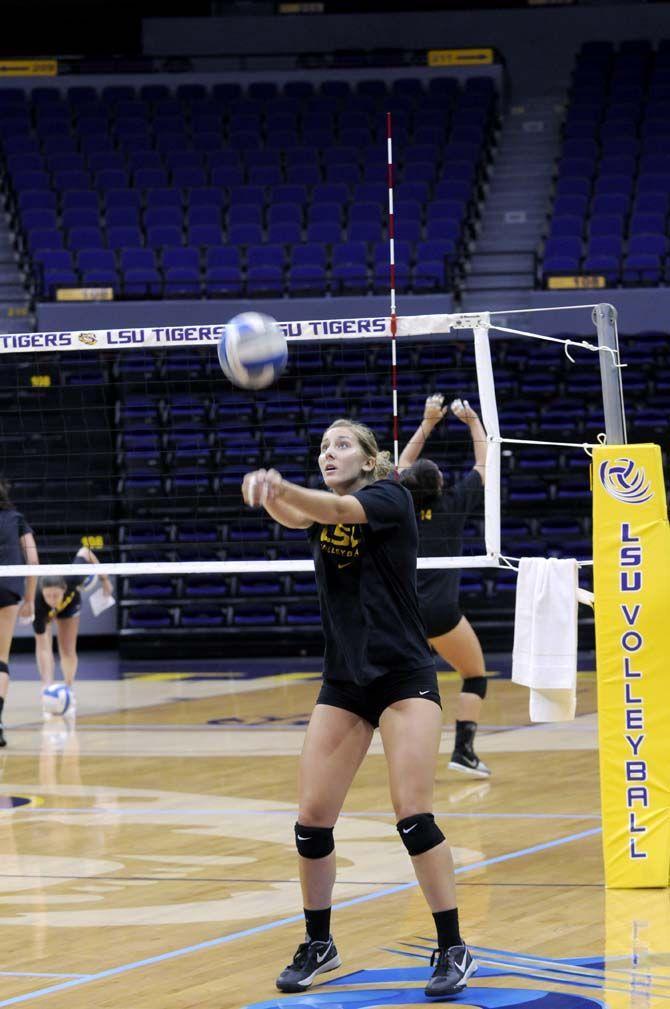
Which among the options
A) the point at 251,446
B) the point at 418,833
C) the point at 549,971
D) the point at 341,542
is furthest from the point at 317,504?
the point at 251,446

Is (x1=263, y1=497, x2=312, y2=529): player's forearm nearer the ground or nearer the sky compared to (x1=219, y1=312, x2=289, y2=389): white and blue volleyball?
nearer the ground

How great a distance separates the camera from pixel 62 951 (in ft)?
17.9

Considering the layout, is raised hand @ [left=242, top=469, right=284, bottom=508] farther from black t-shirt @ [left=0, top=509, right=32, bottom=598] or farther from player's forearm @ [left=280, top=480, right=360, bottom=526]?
black t-shirt @ [left=0, top=509, right=32, bottom=598]

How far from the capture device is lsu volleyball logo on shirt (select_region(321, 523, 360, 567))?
4.96 metres

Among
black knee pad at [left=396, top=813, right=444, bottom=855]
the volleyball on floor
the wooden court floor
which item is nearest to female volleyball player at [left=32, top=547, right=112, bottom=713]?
the volleyball on floor

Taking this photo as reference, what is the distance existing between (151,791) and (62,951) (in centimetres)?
370

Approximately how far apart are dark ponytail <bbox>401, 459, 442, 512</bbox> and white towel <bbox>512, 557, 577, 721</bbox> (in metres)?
2.23

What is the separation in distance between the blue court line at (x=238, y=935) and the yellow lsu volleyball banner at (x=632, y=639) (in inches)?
29.1

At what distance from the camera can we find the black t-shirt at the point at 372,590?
4.96 metres

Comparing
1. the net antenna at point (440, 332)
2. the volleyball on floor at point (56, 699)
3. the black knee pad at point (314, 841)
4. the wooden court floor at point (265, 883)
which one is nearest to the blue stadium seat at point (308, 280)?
the volleyball on floor at point (56, 699)

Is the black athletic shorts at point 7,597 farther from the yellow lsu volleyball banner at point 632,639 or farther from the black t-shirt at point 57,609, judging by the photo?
the yellow lsu volleyball banner at point 632,639

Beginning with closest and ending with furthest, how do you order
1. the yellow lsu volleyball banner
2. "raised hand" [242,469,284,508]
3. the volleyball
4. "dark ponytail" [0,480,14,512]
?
"raised hand" [242,469,284,508], the yellow lsu volleyball banner, "dark ponytail" [0,480,14,512], the volleyball

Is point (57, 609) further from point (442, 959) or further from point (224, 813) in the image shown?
point (442, 959)

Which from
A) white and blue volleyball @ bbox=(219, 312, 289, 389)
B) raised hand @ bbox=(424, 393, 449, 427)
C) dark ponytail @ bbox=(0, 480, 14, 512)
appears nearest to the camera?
white and blue volleyball @ bbox=(219, 312, 289, 389)
